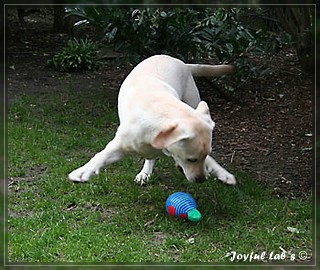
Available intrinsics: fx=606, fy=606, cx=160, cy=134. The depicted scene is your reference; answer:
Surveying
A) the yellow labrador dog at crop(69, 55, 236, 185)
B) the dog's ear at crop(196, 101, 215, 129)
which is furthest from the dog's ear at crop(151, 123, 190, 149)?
the dog's ear at crop(196, 101, 215, 129)

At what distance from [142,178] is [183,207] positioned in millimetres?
735

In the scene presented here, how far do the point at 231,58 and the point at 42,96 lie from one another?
221 centimetres

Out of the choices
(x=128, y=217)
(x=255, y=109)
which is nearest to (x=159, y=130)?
(x=128, y=217)

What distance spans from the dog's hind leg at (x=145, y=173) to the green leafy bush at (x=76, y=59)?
151 inches

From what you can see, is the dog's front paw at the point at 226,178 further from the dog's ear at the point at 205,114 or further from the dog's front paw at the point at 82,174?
the dog's front paw at the point at 82,174

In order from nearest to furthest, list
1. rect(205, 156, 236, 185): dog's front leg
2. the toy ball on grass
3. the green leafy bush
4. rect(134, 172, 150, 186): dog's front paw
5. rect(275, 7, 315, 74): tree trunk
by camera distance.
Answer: the toy ball on grass
rect(205, 156, 236, 185): dog's front leg
rect(275, 7, 315, 74): tree trunk
rect(134, 172, 150, 186): dog's front paw
the green leafy bush

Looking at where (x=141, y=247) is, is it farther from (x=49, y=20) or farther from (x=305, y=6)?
(x=49, y=20)

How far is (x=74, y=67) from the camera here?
316 inches

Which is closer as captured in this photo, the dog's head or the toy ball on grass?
the dog's head

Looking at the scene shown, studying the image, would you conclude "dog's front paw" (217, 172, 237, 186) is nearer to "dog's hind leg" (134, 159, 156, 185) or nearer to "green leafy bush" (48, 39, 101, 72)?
"dog's hind leg" (134, 159, 156, 185)

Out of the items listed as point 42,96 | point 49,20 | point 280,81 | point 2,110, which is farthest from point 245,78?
point 49,20

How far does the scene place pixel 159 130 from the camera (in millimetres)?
3418

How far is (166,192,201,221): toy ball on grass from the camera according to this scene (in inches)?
145

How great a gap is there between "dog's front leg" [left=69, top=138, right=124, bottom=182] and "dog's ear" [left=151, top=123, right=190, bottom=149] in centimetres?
39
